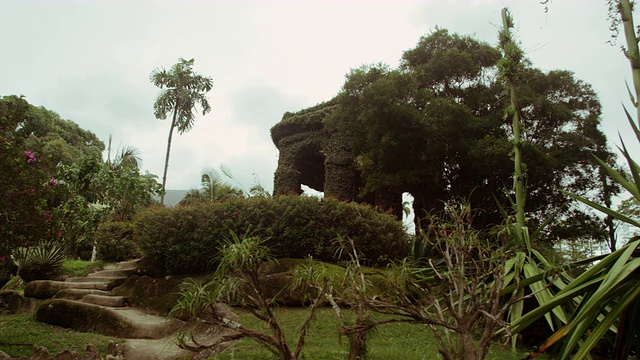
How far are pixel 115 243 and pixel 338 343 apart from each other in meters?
12.3

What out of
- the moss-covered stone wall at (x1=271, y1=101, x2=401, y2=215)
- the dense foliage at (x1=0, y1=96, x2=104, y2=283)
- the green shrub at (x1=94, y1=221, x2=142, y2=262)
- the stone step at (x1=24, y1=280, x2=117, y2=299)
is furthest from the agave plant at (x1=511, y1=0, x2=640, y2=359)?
the green shrub at (x1=94, y1=221, x2=142, y2=262)

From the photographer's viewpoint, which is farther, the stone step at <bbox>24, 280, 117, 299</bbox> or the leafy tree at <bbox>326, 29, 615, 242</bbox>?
the leafy tree at <bbox>326, 29, 615, 242</bbox>

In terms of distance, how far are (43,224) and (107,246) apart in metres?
9.77

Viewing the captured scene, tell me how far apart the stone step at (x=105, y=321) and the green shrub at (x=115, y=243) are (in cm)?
711

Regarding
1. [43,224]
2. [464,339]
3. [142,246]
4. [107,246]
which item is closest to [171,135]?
[107,246]

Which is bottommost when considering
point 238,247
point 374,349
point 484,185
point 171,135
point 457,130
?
point 374,349

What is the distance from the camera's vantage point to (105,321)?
7508mm

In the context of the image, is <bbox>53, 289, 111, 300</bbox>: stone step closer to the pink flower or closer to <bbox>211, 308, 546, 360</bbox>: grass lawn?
the pink flower

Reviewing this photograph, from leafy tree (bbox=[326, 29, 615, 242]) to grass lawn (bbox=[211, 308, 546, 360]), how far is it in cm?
844

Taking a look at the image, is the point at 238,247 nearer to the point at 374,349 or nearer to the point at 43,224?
the point at 374,349

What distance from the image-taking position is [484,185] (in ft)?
53.6

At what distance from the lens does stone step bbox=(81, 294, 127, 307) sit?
9148 mm

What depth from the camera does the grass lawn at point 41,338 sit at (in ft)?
20.1

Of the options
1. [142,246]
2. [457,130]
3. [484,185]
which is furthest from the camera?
[484,185]
